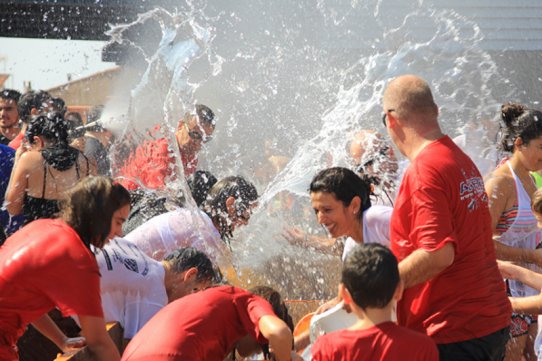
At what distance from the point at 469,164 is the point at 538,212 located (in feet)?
4.71

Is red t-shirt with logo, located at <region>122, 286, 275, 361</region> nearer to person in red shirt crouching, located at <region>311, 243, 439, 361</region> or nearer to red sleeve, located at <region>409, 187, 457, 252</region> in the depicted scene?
person in red shirt crouching, located at <region>311, 243, 439, 361</region>

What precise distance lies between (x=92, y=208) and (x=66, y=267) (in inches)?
11.6

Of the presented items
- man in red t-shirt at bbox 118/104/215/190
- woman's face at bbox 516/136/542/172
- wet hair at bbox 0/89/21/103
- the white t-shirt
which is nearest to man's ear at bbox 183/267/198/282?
the white t-shirt

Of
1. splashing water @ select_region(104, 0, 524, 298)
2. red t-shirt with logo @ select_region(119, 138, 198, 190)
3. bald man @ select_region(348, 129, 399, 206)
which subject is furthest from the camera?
splashing water @ select_region(104, 0, 524, 298)

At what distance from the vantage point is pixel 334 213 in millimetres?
4168

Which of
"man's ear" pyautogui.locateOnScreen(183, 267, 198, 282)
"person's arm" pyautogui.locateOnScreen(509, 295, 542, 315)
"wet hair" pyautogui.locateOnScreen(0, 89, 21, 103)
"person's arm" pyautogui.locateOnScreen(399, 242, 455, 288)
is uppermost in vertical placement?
"wet hair" pyautogui.locateOnScreen(0, 89, 21, 103)

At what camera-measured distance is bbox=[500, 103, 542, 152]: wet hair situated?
545cm

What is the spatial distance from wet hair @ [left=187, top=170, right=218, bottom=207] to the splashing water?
5.61ft

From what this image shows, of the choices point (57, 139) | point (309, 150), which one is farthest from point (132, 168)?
point (309, 150)

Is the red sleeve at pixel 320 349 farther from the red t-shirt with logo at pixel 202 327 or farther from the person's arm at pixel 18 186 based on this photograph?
the person's arm at pixel 18 186

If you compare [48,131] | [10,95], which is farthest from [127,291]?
[10,95]

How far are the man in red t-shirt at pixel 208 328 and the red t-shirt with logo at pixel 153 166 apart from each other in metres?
3.01

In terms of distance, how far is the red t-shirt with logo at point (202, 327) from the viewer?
3.51 m

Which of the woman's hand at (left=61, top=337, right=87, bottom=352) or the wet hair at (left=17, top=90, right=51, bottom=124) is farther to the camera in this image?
the wet hair at (left=17, top=90, right=51, bottom=124)
